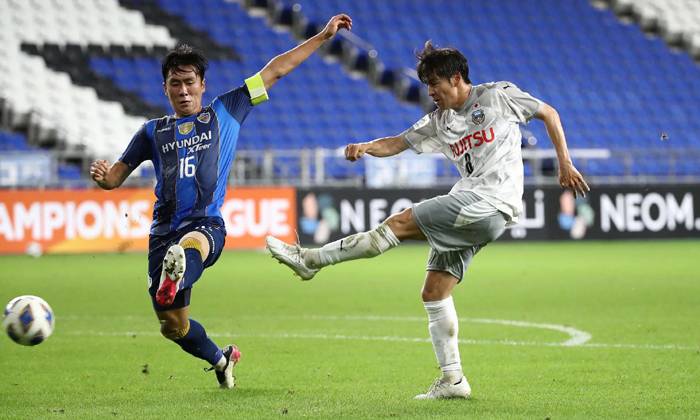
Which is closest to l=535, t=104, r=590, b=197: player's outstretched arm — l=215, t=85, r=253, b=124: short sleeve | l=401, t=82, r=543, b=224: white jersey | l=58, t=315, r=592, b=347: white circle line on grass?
l=401, t=82, r=543, b=224: white jersey

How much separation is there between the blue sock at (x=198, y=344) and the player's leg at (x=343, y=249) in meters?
1.00

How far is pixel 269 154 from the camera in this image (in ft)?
73.2

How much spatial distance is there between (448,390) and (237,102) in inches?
84.7

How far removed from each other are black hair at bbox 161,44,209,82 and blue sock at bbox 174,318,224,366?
4.93ft

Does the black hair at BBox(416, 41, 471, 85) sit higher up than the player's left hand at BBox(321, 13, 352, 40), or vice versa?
the player's left hand at BBox(321, 13, 352, 40)

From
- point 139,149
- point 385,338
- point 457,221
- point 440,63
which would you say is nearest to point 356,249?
point 457,221

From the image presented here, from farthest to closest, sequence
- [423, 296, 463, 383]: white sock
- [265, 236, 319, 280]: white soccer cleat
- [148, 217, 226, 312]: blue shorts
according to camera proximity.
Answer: [148, 217, 226, 312]: blue shorts
[423, 296, 463, 383]: white sock
[265, 236, 319, 280]: white soccer cleat

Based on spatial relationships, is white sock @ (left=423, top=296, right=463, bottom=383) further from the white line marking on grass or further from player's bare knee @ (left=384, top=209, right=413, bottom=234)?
the white line marking on grass

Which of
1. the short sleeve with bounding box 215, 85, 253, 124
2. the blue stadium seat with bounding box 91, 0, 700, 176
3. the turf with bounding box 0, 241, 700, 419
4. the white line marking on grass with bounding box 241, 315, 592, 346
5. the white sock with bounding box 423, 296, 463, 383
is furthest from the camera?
the blue stadium seat with bounding box 91, 0, 700, 176

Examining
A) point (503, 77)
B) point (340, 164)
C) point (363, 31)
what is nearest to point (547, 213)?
point (340, 164)

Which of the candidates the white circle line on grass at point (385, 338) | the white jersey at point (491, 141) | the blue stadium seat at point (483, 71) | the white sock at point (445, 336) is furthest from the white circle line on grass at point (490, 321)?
the blue stadium seat at point (483, 71)

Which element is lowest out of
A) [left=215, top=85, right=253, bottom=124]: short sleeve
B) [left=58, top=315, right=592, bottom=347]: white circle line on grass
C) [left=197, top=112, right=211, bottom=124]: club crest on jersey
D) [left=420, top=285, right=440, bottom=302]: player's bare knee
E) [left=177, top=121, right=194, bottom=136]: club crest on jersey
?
[left=58, top=315, right=592, bottom=347]: white circle line on grass

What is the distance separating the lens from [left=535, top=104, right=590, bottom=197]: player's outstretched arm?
6359 mm

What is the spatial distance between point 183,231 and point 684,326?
552 centimetres
